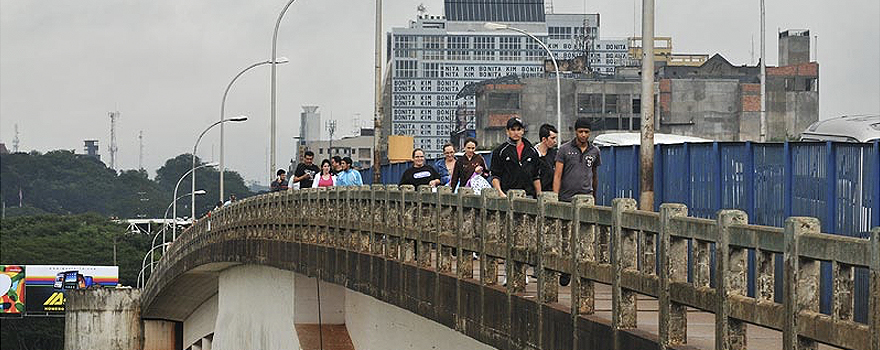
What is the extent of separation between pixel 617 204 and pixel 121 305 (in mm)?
57542

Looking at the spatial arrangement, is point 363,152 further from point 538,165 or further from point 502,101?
point 538,165

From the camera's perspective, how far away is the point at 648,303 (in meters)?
13.5

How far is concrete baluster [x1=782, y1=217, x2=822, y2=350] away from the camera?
8539mm

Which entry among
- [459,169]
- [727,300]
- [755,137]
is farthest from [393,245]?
[755,137]

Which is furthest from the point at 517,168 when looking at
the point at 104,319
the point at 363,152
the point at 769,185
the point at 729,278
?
the point at 363,152

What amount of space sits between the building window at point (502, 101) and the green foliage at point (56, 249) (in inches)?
1040

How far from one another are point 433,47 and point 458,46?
3036 mm

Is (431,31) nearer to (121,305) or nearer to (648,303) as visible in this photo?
(121,305)

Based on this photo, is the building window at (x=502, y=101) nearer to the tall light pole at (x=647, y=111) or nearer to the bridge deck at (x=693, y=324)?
the tall light pole at (x=647, y=111)

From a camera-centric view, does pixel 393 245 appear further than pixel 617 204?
Yes

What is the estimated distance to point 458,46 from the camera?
197 meters

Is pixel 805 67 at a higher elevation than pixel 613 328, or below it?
higher

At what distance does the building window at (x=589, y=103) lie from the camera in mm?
105688

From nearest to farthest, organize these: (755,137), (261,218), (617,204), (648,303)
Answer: (617,204) < (648,303) < (261,218) < (755,137)
